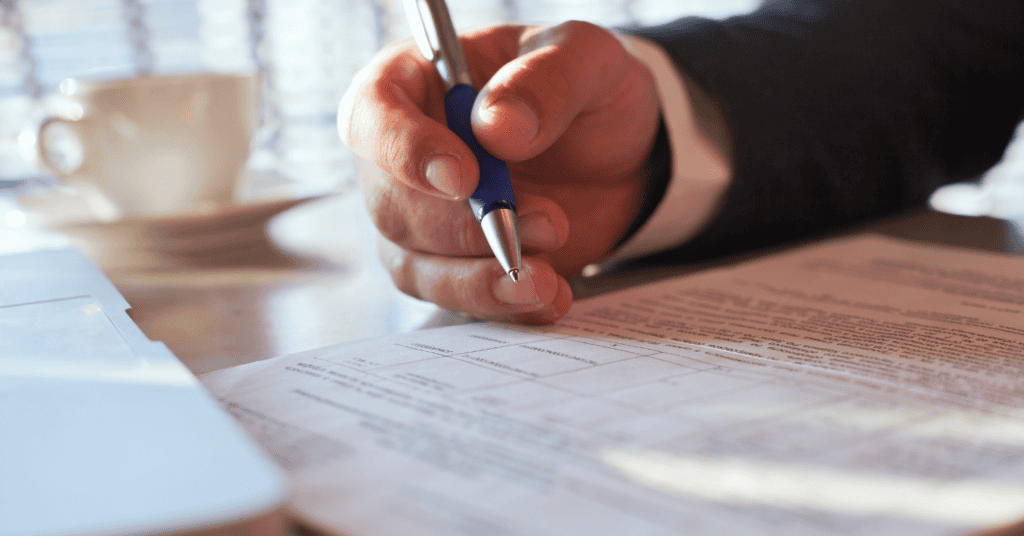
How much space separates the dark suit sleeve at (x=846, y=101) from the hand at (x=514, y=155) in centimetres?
8

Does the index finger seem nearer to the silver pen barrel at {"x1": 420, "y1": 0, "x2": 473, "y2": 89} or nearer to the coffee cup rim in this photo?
the silver pen barrel at {"x1": 420, "y1": 0, "x2": 473, "y2": 89}

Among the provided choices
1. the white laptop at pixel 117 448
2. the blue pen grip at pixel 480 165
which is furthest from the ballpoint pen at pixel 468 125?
the white laptop at pixel 117 448

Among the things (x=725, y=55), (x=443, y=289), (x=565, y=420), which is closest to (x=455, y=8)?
(x=725, y=55)

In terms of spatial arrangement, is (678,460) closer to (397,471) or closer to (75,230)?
(397,471)

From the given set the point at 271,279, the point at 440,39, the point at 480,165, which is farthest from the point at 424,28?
the point at 271,279

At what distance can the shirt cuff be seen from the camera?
0.60 metres

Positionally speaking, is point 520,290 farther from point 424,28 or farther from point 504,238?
point 424,28

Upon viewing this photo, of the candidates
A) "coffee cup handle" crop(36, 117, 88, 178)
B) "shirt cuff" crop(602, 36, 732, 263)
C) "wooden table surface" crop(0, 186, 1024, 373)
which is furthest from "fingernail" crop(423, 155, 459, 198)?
"coffee cup handle" crop(36, 117, 88, 178)

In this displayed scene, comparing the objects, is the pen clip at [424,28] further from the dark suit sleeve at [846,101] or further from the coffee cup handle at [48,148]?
the coffee cup handle at [48,148]

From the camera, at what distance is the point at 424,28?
0.48 metres

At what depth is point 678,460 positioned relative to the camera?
25cm

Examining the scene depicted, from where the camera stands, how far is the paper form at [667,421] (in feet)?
0.71

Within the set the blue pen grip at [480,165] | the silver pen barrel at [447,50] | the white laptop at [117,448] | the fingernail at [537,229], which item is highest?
the silver pen barrel at [447,50]

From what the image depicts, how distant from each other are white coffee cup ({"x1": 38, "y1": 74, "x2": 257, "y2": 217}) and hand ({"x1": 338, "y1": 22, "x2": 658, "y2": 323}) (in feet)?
0.92
